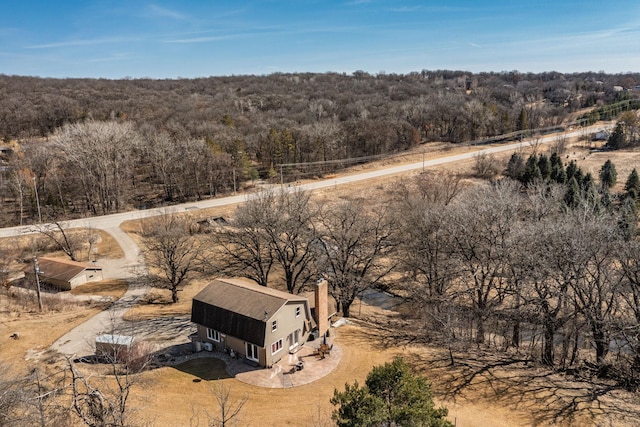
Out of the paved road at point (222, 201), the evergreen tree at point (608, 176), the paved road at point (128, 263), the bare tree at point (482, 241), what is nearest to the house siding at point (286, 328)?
the paved road at point (128, 263)

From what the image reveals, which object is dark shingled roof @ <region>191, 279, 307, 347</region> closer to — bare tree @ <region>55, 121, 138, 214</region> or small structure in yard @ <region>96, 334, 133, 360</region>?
small structure in yard @ <region>96, 334, 133, 360</region>

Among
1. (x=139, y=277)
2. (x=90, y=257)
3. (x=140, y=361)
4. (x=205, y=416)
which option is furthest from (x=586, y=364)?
(x=90, y=257)

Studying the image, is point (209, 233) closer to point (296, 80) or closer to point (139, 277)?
point (139, 277)

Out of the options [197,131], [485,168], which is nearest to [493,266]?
[485,168]

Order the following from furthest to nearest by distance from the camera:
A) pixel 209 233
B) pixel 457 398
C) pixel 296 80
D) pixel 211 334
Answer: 1. pixel 296 80
2. pixel 209 233
3. pixel 211 334
4. pixel 457 398

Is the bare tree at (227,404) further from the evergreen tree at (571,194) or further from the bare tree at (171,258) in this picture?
the evergreen tree at (571,194)

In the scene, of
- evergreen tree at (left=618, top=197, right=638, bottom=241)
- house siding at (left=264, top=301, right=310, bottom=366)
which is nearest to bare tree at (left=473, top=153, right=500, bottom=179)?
Result: evergreen tree at (left=618, top=197, right=638, bottom=241)

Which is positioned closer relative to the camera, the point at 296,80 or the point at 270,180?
the point at 270,180
